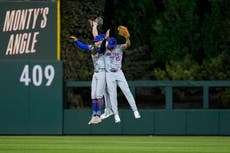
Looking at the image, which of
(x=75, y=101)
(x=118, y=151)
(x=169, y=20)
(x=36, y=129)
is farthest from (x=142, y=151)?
(x=169, y=20)

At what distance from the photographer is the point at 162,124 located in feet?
74.4

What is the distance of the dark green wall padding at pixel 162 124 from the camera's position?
893 inches

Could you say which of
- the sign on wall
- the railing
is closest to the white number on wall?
the sign on wall

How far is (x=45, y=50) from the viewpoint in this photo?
22.1 meters

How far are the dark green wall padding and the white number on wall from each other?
38.4 inches

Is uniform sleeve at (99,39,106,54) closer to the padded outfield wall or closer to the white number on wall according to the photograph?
the padded outfield wall

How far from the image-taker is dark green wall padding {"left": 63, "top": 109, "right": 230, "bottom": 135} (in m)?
22.7

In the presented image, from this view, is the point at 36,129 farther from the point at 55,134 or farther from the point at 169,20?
the point at 169,20

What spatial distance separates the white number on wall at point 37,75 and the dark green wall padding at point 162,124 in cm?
98

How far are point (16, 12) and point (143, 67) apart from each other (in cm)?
765

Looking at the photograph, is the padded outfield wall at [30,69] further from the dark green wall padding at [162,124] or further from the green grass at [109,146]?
the green grass at [109,146]

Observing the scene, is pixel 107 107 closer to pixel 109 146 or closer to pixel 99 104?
pixel 99 104

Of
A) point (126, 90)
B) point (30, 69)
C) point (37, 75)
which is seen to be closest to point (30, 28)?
point (30, 69)

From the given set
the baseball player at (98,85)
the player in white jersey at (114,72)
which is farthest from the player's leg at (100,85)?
the player in white jersey at (114,72)
